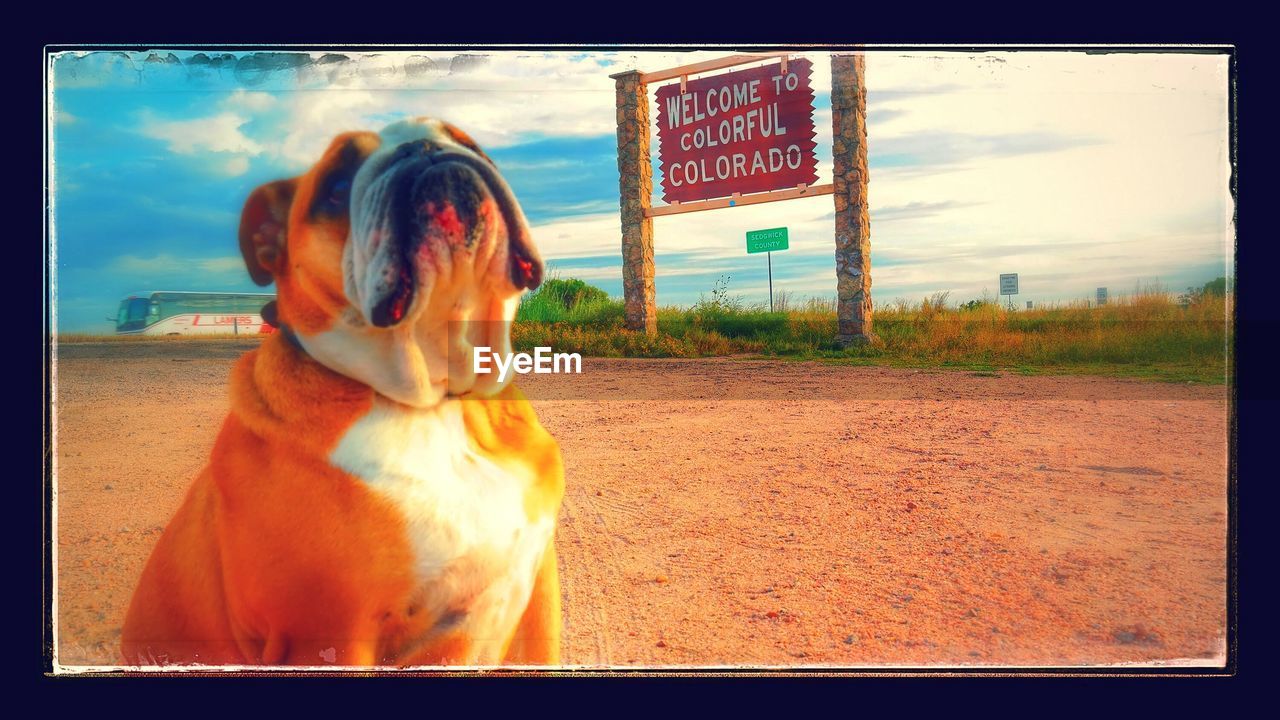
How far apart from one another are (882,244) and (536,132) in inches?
47.6

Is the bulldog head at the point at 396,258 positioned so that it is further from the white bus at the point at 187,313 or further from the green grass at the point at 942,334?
the green grass at the point at 942,334

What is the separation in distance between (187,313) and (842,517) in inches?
85.5

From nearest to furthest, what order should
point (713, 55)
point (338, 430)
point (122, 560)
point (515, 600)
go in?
point (338, 430) < point (515, 600) < point (122, 560) < point (713, 55)

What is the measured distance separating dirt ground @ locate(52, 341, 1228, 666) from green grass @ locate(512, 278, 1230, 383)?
79 mm

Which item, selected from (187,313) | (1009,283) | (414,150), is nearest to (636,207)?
(414,150)

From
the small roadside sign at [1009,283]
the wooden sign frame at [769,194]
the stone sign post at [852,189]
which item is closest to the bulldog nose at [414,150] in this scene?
the wooden sign frame at [769,194]

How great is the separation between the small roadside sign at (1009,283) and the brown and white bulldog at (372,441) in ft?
5.14

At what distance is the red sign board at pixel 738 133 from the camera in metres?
3.25

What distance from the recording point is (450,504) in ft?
8.28

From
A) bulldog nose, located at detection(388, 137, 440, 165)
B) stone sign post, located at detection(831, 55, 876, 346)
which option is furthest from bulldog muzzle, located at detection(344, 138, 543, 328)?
stone sign post, located at detection(831, 55, 876, 346)

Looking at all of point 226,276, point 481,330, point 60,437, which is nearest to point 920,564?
point 481,330

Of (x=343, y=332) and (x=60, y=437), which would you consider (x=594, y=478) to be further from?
(x=60, y=437)

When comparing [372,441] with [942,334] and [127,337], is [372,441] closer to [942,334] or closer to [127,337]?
[127,337]

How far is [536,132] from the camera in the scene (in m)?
3.05
